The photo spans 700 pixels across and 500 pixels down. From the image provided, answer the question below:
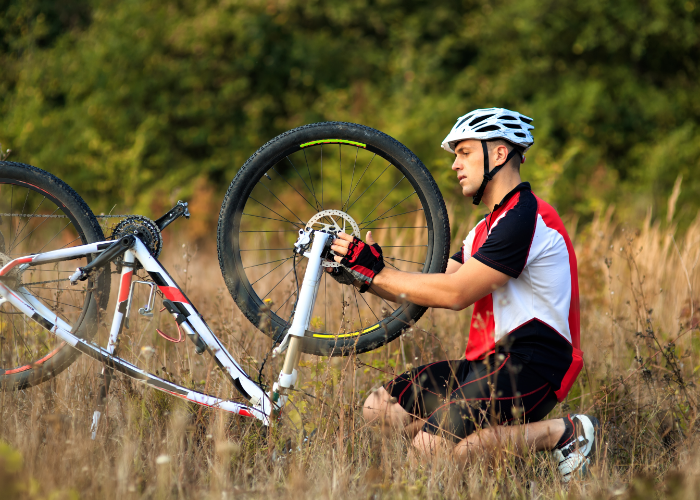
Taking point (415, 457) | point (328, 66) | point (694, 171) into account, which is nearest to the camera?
point (415, 457)

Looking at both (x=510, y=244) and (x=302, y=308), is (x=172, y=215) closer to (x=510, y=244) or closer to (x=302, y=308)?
(x=302, y=308)

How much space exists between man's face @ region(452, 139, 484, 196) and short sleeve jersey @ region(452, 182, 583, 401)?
17cm

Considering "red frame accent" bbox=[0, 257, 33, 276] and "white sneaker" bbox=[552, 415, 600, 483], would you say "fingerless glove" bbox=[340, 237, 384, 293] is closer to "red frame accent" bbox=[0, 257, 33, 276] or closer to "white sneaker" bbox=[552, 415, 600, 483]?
"white sneaker" bbox=[552, 415, 600, 483]

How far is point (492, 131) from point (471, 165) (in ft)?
0.60

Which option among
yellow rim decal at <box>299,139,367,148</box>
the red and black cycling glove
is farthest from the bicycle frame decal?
yellow rim decal at <box>299,139,367,148</box>

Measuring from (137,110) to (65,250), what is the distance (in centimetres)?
963

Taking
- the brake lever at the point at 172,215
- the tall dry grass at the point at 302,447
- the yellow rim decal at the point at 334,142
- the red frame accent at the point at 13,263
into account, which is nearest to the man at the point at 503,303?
the tall dry grass at the point at 302,447

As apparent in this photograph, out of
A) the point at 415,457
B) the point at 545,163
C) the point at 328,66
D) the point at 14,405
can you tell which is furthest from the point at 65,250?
Answer: the point at 328,66

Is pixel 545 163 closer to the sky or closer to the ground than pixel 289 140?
closer to the sky

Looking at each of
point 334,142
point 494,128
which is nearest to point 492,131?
point 494,128

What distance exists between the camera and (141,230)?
8.39ft

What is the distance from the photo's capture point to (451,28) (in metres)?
12.9

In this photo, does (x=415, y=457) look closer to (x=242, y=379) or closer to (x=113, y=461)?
(x=242, y=379)

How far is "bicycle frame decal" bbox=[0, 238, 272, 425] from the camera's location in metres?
2.51
